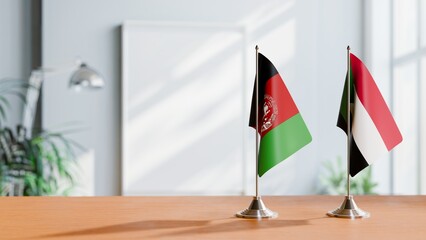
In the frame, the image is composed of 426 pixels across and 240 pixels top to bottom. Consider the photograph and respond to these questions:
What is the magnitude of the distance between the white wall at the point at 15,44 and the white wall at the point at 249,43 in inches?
6.6

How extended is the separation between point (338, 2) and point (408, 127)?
1298 mm

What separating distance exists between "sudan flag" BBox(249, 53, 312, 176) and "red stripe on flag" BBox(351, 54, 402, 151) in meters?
0.15

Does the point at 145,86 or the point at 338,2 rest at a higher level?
the point at 338,2

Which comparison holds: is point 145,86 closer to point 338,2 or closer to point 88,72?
point 88,72

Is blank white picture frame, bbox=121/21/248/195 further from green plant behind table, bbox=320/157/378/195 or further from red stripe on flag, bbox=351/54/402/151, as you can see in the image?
red stripe on flag, bbox=351/54/402/151

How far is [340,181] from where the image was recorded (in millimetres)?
5574

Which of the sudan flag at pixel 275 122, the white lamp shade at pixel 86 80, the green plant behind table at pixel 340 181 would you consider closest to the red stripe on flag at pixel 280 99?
the sudan flag at pixel 275 122

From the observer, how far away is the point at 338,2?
5.94 meters

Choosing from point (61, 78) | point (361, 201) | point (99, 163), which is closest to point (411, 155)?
point (99, 163)

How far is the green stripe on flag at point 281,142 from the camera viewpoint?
57.3 inches

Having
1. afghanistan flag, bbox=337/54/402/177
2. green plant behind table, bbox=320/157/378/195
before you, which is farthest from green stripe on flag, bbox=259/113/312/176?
green plant behind table, bbox=320/157/378/195

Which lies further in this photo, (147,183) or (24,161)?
(147,183)

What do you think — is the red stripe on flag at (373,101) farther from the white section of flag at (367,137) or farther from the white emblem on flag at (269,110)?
the white emblem on flag at (269,110)

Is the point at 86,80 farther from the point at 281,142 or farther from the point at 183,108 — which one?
the point at 281,142
